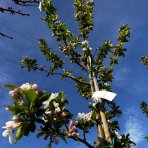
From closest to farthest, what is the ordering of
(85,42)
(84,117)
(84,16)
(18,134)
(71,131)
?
(18,134), (71,131), (84,117), (85,42), (84,16)

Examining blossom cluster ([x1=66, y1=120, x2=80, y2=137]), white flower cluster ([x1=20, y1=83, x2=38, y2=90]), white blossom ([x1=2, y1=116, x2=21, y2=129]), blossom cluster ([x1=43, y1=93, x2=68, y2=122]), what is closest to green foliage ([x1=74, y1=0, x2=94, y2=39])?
blossom cluster ([x1=66, y1=120, x2=80, y2=137])

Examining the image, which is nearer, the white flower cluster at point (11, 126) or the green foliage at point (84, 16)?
the white flower cluster at point (11, 126)

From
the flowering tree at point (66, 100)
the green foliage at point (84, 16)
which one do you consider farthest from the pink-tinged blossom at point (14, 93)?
the green foliage at point (84, 16)

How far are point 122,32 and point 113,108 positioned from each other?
3072mm

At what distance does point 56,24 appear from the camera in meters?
10.6

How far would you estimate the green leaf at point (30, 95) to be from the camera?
346cm

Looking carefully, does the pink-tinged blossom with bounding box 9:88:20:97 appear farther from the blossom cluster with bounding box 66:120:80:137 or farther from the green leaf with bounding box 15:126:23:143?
the blossom cluster with bounding box 66:120:80:137

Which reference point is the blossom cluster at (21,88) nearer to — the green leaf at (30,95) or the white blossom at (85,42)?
the green leaf at (30,95)

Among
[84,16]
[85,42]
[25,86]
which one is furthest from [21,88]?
[84,16]

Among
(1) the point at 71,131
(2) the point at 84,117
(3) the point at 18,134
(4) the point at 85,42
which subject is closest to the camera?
(3) the point at 18,134

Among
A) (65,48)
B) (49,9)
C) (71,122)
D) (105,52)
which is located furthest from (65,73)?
(71,122)

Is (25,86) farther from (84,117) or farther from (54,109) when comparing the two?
(84,117)

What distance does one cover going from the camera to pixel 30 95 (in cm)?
348

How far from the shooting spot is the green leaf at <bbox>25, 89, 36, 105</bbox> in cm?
346
